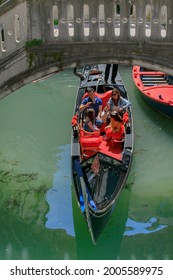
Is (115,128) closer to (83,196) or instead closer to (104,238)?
(83,196)

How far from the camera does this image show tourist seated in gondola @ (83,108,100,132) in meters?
8.60

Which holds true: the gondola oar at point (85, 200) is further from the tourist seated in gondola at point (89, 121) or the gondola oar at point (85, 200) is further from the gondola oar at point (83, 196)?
the tourist seated in gondola at point (89, 121)

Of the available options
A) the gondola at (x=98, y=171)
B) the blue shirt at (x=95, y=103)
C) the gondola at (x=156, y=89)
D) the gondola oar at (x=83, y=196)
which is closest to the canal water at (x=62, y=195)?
the gondola at (x=156, y=89)

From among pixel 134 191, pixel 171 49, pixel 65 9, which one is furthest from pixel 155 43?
pixel 134 191

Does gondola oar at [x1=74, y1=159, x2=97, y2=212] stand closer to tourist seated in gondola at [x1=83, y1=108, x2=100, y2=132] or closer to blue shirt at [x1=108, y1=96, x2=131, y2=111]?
tourist seated in gondola at [x1=83, y1=108, x2=100, y2=132]

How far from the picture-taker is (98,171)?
7.87m

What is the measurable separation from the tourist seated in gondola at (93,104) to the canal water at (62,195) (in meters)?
1.19

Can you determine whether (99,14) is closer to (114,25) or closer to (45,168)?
(114,25)

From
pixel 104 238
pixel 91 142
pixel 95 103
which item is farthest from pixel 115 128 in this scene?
pixel 104 238

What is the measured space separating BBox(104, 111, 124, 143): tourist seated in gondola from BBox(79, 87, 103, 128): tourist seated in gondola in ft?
1.18

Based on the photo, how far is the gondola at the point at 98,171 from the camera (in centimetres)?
723

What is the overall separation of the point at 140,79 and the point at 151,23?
19.2ft

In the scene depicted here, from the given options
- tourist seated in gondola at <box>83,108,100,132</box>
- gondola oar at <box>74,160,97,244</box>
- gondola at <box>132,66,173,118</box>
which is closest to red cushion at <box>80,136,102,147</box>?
tourist seated in gondola at <box>83,108,100,132</box>

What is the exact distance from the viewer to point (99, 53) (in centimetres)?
671
